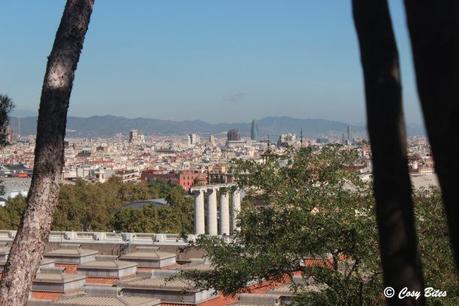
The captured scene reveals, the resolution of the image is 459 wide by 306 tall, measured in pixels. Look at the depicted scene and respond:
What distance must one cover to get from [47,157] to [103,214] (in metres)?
33.8

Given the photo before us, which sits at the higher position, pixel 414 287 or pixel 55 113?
pixel 55 113

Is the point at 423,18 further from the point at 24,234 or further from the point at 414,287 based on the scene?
the point at 24,234

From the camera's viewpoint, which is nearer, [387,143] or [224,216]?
[387,143]

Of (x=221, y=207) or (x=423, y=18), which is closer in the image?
(x=423, y=18)

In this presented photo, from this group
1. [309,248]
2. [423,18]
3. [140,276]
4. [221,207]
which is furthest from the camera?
[221,207]

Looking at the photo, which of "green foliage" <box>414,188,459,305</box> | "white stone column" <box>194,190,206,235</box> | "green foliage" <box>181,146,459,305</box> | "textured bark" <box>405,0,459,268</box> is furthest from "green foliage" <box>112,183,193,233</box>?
"textured bark" <box>405,0,459,268</box>

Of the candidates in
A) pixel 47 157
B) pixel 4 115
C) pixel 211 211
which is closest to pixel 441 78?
pixel 47 157

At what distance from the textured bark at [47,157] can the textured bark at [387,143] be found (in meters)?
2.39

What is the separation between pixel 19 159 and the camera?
109 metres

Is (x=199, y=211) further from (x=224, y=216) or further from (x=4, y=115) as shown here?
(x=4, y=115)

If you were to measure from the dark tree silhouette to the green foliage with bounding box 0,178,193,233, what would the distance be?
21388 millimetres

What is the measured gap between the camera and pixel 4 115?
20.7ft

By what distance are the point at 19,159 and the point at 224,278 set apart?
105624 mm

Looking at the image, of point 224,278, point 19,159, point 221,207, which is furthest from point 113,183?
point 19,159
